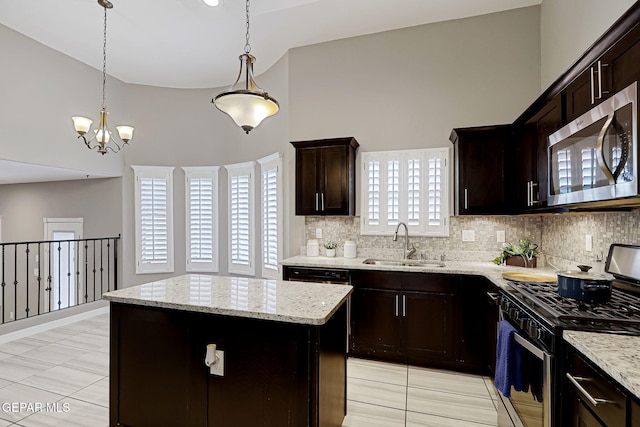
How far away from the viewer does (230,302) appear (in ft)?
6.53

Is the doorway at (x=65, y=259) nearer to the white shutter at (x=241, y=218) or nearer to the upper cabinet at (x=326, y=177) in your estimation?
the white shutter at (x=241, y=218)

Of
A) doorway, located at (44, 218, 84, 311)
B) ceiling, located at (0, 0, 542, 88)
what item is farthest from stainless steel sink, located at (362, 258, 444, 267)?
doorway, located at (44, 218, 84, 311)

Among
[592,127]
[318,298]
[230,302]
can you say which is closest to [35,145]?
[230,302]

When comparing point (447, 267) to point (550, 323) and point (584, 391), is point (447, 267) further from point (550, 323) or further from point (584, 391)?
point (584, 391)

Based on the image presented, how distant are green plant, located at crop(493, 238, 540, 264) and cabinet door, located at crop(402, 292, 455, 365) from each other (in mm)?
774

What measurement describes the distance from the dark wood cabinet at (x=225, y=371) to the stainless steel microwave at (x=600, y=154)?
1.64 meters

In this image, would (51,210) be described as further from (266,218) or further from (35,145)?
(266,218)

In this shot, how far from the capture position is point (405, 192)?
398 centimetres

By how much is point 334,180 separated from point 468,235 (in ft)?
5.46

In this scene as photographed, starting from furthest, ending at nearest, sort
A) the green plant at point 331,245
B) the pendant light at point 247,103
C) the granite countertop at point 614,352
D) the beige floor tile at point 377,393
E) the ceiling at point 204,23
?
the green plant at point 331,245, the ceiling at point 204,23, the beige floor tile at point 377,393, the pendant light at point 247,103, the granite countertop at point 614,352

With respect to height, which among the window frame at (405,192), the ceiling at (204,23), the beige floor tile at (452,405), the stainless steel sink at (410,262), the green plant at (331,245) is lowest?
the beige floor tile at (452,405)

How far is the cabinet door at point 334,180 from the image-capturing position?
3900 mm

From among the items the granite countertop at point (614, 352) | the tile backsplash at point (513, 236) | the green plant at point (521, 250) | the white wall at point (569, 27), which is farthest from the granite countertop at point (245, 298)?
the white wall at point (569, 27)

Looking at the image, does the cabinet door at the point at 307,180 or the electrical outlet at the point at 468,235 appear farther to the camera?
the cabinet door at the point at 307,180
